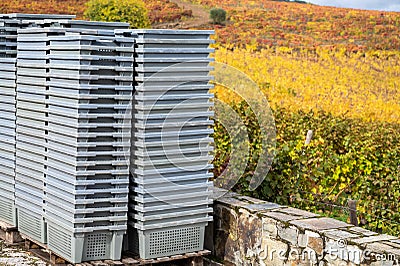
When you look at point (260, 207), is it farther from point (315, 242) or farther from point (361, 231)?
point (361, 231)

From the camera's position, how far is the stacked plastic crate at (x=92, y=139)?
5.36 m

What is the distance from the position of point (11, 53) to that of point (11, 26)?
26 cm

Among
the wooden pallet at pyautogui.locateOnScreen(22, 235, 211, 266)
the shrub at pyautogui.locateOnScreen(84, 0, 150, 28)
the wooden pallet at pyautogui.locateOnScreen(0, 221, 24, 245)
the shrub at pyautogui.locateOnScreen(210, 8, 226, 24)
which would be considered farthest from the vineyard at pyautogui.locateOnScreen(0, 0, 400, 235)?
the shrub at pyautogui.locateOnScreen(84, 0, 150, 28)

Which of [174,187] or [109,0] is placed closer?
[174,187]

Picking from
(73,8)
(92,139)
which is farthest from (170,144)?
(73,8)

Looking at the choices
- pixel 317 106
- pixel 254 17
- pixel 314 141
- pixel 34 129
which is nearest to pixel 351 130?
pixel 314 141

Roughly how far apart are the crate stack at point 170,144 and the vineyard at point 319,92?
143cm

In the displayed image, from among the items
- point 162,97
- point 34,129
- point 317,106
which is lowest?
point 317,106

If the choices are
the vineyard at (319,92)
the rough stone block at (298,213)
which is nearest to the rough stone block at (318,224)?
the rough stone block at (298,213)

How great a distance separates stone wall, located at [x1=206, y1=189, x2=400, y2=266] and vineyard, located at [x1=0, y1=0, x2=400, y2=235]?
3.23 feet

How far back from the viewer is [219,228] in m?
6.28

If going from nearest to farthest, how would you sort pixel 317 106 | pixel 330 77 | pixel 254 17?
pixel 317 106 < pixel 330 77 < pixel 254 17

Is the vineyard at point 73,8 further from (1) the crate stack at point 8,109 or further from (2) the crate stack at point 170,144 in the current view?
(2) the crate stack at point 170,144

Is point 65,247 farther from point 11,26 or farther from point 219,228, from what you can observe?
point 11,26
